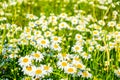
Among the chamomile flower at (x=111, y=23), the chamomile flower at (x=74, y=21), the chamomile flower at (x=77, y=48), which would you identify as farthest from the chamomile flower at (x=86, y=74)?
the chamomile flower at (x=111, y=23)

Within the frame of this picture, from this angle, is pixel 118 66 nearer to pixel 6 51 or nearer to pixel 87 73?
pixel 87 73

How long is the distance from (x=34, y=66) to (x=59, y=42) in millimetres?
837

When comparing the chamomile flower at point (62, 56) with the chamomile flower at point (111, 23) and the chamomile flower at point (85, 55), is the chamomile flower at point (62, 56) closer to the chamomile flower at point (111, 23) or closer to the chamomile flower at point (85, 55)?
the chamomile flower at point (85, 55)

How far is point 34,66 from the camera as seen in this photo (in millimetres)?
2893

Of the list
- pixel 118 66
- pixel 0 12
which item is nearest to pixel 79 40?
pixel 118 66

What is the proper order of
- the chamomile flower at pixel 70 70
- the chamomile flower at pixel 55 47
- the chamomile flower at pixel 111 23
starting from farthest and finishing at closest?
1. the chamomile flower at pixel 111 23
2. the chamomile flower at pixel 55 47
3. the chamomile flower at pixel 70 70

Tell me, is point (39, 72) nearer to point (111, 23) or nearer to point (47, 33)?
point (47, 33)

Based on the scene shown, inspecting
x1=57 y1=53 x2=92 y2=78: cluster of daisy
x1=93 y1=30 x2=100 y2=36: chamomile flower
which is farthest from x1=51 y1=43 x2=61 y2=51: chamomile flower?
x1=93 y1=30 x2=100 y2=36: chamomile flower

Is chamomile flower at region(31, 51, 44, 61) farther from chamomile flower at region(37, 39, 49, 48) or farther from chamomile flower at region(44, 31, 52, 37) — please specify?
chamomile flower at region(44, 31, 52, 37)

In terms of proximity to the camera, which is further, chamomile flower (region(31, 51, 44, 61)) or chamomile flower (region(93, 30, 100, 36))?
chamomile flower (region(93, 30, 100, 36))

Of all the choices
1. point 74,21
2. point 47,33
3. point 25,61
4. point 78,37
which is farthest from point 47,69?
point 74,21

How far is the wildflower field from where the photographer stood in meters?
3.05

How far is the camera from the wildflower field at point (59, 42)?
10.0 feet

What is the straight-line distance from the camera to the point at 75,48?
3588mm
